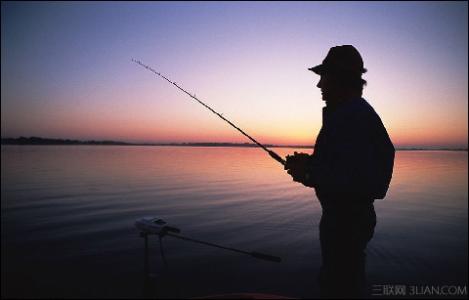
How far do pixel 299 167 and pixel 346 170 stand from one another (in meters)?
0.40

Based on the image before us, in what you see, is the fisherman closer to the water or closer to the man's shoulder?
the man's shoulder

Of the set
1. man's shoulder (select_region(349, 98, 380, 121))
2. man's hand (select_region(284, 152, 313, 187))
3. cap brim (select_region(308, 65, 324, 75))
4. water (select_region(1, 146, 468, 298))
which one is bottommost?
water (select_region(1, 146, 468, 298))

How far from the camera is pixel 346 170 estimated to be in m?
2.42

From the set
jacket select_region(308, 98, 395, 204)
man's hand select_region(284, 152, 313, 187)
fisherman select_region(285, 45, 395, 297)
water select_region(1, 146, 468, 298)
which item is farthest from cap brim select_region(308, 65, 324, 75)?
water select_region(1, 146, 468, 298)

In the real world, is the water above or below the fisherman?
below

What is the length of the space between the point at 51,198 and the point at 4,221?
555cm

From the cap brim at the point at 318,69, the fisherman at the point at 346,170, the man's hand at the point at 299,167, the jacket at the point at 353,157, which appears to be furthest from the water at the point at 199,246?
the cap brim at the point at 318,69

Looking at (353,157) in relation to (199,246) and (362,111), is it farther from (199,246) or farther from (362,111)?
(199,246)

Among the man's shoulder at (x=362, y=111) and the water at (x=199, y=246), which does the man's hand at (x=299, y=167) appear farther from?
the water at (x=199, y=246)

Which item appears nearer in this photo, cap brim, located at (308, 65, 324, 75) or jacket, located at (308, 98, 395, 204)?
jacket, located at (308, 98, 395, 204)

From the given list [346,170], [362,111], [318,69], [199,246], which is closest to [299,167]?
[346,170]

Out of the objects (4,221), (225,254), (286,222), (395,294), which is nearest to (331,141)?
(395,294)

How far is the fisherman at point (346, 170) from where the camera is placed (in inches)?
96.2

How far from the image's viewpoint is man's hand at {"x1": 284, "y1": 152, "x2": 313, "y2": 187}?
2.63 meters
